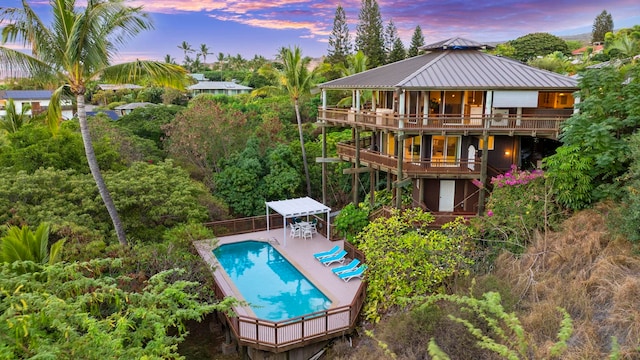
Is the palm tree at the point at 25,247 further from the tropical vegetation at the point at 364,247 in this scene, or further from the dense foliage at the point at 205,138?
the dense foliage at the point at 205,138

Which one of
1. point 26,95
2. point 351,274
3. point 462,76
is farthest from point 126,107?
point 462,76

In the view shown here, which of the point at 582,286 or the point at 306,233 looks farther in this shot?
the point at 306,233

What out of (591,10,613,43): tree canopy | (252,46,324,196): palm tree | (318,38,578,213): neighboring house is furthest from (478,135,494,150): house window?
(591,10,613,43): tree canopy

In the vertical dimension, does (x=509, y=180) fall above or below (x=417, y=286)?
above

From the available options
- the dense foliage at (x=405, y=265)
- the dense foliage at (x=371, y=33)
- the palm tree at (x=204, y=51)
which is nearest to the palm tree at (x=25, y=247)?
the dense foliage at (x=405, y=265)

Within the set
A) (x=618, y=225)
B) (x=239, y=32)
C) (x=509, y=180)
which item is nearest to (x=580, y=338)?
(x=618, y=225)

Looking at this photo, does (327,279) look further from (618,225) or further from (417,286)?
(618,225)

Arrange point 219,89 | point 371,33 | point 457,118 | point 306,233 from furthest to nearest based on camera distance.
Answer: point 219,89 → point 371,33 → point 306,233 → point 457,118

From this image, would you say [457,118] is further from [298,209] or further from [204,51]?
[204,51]
